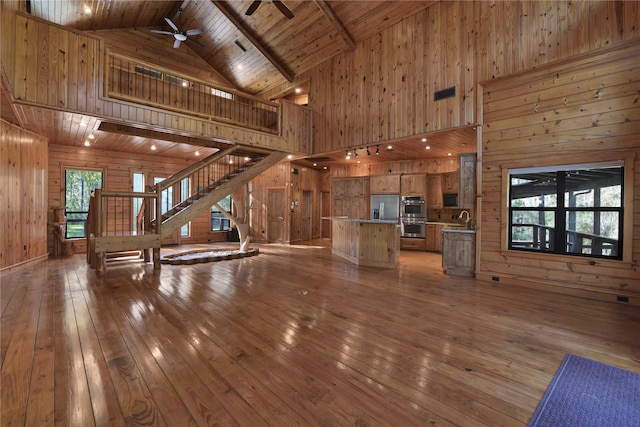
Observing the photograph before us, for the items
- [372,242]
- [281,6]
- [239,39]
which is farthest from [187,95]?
[372,242]

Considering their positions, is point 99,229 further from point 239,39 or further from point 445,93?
point 445,93

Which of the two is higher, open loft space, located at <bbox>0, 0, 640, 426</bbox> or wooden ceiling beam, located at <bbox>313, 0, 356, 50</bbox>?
wooden ceiling beam, located at <bbox>313, 0, 356, 50</bbox>

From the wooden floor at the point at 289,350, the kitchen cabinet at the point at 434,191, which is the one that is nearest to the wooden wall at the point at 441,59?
the kitchen cabinet at the point at 434,191

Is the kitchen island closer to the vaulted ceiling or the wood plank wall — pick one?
the wood plank wall

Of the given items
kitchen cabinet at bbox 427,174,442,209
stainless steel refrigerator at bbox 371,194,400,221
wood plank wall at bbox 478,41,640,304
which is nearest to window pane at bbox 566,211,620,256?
wood plank wall at bbox 478,41,640,304

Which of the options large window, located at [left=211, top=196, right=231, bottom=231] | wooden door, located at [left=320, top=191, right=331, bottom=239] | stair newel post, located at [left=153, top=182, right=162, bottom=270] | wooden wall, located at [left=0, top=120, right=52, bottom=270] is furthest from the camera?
wooden door, located at [left=320, top=191, right=331, bottom=239]

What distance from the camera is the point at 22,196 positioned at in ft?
19.2

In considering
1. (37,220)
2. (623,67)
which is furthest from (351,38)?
(37,220)

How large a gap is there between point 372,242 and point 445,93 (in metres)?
3.47

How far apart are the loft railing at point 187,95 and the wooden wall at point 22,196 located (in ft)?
6.91

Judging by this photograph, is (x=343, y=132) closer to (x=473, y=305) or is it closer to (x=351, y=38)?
(x=351, y=38)

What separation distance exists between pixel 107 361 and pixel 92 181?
796cm

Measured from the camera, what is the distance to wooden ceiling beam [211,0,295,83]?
7361 millimetres

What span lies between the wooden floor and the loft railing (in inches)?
164
